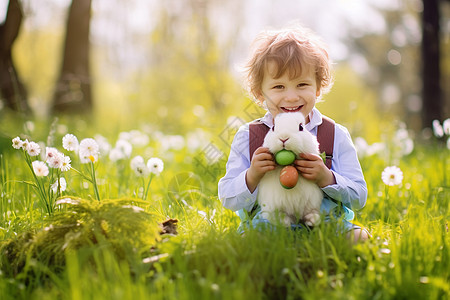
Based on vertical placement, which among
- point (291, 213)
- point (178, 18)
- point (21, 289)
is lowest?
point (21, 289)

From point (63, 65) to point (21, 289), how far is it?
8.71 metres

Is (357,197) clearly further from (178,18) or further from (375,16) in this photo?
(375,16)

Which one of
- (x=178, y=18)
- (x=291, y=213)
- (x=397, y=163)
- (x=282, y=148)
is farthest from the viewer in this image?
(x=178, y=18)

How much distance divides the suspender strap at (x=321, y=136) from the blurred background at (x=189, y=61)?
1.46ft

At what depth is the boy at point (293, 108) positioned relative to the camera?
2.25 metres

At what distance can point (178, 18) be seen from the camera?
1532 cm

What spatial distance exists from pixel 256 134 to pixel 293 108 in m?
0.28

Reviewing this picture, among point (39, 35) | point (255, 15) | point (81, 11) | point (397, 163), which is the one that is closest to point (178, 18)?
point (255, 15)

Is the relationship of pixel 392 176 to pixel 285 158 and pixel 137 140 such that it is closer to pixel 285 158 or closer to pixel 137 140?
pixel 285 158

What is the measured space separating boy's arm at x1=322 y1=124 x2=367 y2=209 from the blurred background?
742 mm

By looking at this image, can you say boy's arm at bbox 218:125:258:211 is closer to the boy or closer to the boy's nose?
the boy

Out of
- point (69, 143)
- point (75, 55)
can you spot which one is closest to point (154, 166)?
point (69, 143)

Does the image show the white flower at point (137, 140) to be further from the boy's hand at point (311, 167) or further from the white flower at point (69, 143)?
the boy's hand at point (311, 167)

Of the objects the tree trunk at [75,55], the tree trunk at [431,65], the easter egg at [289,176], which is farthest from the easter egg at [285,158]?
the tree trunk at [75,55]
